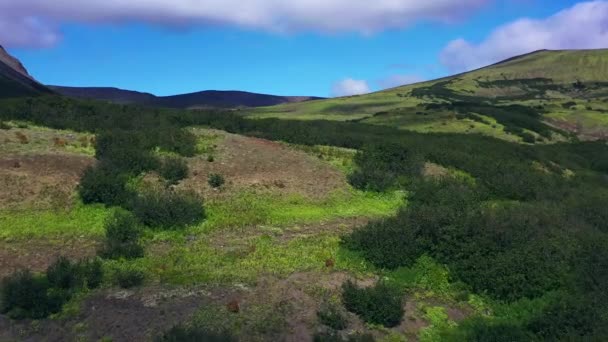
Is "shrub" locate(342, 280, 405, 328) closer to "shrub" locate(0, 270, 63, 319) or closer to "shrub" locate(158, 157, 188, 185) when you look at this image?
"shrub" locate(0, 270, 63, 319)

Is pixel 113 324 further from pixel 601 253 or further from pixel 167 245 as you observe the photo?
pixel 601 253

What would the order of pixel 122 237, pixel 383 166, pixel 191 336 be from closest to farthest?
pixel 191 336 → pixel 122 237 → pixel 383 166

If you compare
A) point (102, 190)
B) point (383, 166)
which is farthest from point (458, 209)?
point (102, 190)

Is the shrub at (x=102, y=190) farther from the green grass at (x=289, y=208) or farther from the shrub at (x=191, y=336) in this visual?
the shrub at (x=191, y=336)

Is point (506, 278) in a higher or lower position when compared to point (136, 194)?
lower

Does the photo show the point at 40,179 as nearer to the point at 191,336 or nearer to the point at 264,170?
the point at 264,170

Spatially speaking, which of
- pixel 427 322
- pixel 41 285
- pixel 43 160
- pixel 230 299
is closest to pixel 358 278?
pixel 427 322
